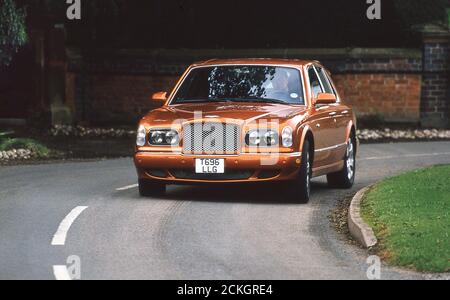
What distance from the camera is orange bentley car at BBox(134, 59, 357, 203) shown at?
13.5 meters

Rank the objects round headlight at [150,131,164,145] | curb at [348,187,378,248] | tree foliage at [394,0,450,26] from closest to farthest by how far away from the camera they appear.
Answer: curb at [348,187,378,248], round headlight at [150,131,164,145], tree foliage at [394,0,450,26]

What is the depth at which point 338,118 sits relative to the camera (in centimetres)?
1570

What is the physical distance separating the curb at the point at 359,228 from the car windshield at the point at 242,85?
1.96 metres

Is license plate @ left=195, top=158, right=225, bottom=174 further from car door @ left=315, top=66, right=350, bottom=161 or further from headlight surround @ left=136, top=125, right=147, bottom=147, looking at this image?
car door @ left=315, top=66, right=350, bottom=161

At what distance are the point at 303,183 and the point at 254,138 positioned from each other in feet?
2.82

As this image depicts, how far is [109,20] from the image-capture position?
2897 centimetres

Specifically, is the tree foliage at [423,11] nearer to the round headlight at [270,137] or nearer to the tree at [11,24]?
the tree at [11,24]

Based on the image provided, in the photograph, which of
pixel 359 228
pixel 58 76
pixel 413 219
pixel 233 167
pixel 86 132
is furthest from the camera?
pixel 58 76

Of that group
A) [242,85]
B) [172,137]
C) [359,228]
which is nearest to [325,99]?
[242,85]

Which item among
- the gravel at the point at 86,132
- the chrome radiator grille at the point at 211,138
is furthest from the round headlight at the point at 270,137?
the gravel at the point at 86,132

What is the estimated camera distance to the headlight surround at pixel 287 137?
13523 millimetres

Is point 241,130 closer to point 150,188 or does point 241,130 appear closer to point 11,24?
point 150,188

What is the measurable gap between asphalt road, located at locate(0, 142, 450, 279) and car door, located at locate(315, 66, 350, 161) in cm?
62

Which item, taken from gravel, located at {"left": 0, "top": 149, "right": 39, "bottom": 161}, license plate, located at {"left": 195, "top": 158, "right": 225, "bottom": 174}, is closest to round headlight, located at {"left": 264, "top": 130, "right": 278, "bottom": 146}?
license plate, located at {"left": 195, "top": 158, "right": 225, "bottom": 174}
